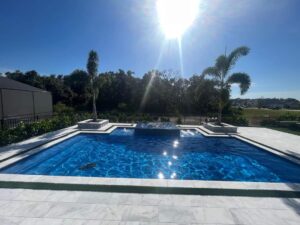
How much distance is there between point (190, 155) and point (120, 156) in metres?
3.09

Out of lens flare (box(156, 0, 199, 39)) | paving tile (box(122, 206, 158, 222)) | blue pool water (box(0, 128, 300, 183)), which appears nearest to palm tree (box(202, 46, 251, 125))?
lens flare (box(156, 0, 199, 39))

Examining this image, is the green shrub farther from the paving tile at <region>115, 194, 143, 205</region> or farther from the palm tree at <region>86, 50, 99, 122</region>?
the paving tile at <region>115, 194, 143, 205</region>

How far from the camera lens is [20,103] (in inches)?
615

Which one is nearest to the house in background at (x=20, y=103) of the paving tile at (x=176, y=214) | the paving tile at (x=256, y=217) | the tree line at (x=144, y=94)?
the tree line at (x=144, y=94)

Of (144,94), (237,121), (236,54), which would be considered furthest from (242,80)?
(144,94)

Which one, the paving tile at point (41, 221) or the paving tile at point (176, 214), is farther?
the paving tile at point (176, 214)

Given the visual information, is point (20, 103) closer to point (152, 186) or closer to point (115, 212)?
point (152, 186)

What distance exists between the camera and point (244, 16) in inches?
375

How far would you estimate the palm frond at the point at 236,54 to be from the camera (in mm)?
11767

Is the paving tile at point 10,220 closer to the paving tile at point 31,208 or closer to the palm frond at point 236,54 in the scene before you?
the paving tile at point 31,208

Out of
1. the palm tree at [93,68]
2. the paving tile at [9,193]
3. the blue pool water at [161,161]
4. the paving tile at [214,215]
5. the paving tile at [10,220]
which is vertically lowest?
the blue pool water at [161,161]

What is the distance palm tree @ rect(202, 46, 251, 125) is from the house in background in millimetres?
13015

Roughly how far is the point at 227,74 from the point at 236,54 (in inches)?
53.6

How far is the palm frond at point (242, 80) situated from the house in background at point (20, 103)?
1385 centimetres
